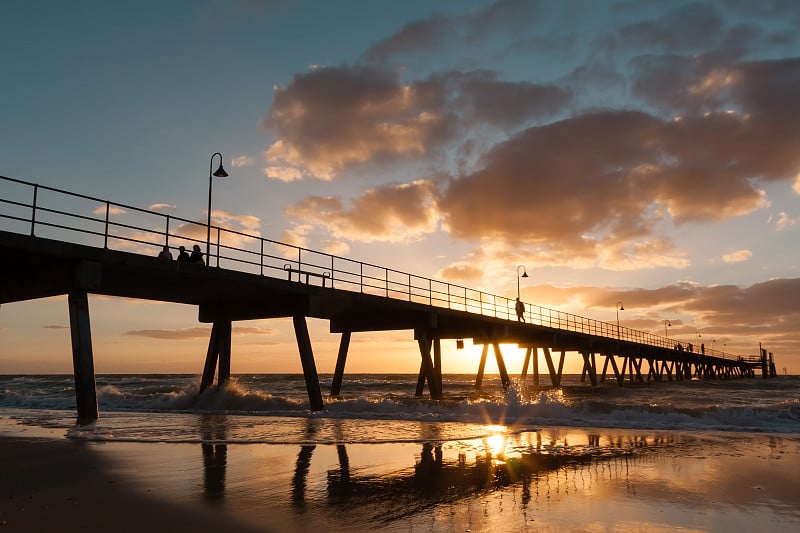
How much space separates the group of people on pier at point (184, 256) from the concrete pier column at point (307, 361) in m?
4.68

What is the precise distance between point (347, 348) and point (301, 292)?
405 inches

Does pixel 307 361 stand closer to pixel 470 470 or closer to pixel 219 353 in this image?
pixel 219 353

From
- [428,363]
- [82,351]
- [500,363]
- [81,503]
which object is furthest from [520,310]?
[81,503]

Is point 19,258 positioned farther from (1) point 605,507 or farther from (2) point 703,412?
(2) point 703,412

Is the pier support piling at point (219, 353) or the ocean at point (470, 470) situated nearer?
the ocean at point (470, 470)

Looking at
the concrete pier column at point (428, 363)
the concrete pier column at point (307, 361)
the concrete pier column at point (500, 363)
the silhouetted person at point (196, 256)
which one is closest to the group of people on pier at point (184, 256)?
the silhouetted person at point (196, 256)

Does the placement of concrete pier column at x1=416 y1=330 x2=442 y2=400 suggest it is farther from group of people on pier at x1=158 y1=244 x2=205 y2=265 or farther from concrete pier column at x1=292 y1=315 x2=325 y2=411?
group of people on pier at x1=158 y1=244 x2=205 y2=265

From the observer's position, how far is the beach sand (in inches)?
252

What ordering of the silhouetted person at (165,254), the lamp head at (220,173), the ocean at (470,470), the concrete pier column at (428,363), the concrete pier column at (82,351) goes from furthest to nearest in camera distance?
the concrete pier column at (428,363) → the lamp head at (220,173) → the silhouetted person at (165,254) → the concrete pier column at (82,351) → the ocean at (470,470)

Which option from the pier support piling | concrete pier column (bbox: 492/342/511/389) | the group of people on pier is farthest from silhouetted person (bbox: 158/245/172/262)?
concrete pier column (bbox: 492/342/511/389)

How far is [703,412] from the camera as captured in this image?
790 inches

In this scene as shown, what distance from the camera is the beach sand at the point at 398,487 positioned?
6.41 metres

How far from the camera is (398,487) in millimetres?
8242

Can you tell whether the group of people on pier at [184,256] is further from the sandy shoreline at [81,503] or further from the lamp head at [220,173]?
the sandy shoreline at [81,503]
